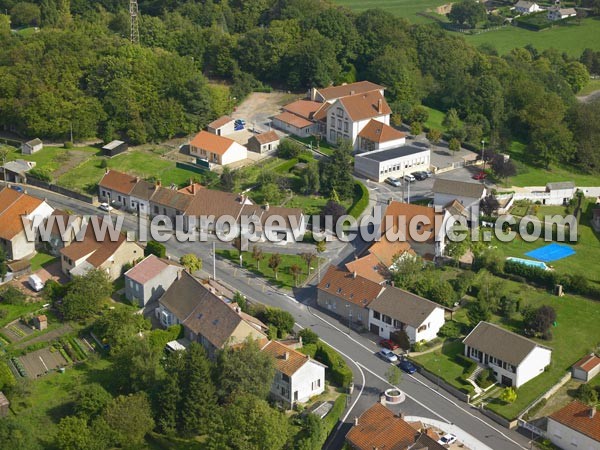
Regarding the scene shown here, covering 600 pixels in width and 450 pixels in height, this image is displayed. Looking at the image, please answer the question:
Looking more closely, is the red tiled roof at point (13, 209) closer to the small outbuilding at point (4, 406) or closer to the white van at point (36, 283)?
the white van at point (36, 283)

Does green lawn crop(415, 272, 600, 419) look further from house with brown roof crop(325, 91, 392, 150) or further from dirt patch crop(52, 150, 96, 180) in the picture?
dirt patch crop(52, 150, 96, 180)

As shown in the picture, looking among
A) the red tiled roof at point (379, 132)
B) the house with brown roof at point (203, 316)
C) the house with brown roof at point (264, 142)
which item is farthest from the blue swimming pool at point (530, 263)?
the house with brown roof at point (264, 142)

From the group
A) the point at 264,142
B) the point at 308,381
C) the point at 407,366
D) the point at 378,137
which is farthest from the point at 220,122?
the point at 308,381

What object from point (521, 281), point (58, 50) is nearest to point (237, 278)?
point (521, 281)

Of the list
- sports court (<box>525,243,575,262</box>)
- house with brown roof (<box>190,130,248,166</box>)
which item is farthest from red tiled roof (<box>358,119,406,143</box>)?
sports court (<box>525,243,575,262</box>)

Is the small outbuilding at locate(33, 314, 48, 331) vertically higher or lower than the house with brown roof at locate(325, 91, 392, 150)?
lower

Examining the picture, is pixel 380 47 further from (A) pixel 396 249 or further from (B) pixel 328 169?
(A) pixel 396 249

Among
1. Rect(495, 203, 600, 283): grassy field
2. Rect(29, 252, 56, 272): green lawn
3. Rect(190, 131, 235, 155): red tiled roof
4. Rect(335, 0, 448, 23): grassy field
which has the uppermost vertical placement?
Rect(190, 131, 235, 155): red tiled roof
